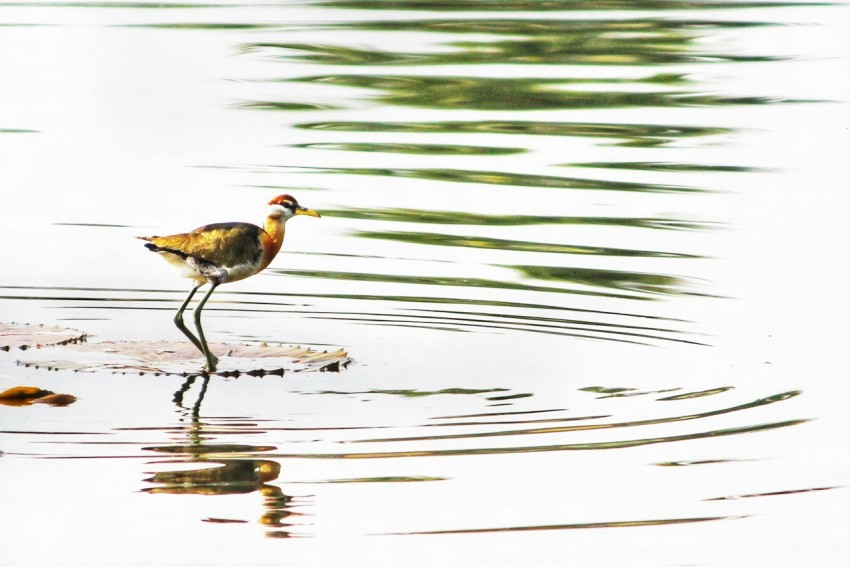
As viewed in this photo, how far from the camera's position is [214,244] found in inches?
398

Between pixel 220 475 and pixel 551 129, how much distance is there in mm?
9062

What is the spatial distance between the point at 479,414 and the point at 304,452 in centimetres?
112

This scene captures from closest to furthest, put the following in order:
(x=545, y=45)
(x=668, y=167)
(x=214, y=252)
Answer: (x=214, y=252) → (x=668, y=167) → (x=545, y=45)

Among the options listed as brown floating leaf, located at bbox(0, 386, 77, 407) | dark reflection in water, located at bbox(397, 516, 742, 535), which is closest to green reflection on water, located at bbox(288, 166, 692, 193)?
brown floating leaf, located at bbox(0, 386, 77, 407)

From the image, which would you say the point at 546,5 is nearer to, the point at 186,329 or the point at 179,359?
the point at 186,329

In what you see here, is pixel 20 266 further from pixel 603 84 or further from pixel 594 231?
pixel 603 84

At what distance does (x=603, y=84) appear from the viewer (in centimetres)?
1792

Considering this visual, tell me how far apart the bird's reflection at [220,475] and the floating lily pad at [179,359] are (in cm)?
133

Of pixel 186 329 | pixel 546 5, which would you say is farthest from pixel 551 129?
pixel 186 329

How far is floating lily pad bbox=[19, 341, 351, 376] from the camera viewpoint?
980cm

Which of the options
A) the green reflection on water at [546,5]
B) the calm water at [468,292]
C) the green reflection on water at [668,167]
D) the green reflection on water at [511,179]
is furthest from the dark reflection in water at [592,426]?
the green reflection on water at [546,5]

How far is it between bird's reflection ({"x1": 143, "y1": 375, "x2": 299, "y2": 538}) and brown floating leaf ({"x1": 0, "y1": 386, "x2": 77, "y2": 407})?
0.85m

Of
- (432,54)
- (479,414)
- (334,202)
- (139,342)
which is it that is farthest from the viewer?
(432,54)

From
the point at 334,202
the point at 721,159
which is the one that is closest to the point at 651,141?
the point at 721,159
